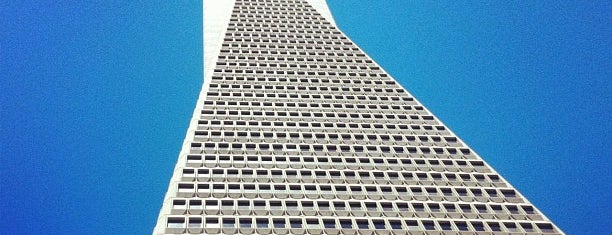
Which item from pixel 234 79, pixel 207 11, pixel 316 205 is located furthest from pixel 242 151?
pixel 207 11

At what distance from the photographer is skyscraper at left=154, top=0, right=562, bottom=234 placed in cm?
6856

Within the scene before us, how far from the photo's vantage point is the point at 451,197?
75188 mm

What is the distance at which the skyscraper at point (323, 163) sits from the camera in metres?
68.6

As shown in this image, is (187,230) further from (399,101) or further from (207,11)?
(207,11)

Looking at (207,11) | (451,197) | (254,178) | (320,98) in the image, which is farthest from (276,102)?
(207,11)

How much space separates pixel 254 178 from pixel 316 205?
27.6ft

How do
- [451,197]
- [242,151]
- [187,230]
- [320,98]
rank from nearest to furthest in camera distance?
1. [187,230]
2. [451,197]
3. [242,151]
4. [320,98]

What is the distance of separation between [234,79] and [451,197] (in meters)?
46.1

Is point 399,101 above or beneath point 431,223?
above

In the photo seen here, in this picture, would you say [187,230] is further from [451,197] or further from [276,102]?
[276,102]

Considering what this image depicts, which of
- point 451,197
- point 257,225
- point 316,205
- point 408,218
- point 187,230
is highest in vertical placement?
point 451,197

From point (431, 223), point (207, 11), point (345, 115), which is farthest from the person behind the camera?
point (207, 11)

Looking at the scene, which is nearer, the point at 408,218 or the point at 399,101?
the point at 408,218

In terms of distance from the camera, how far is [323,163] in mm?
81625
